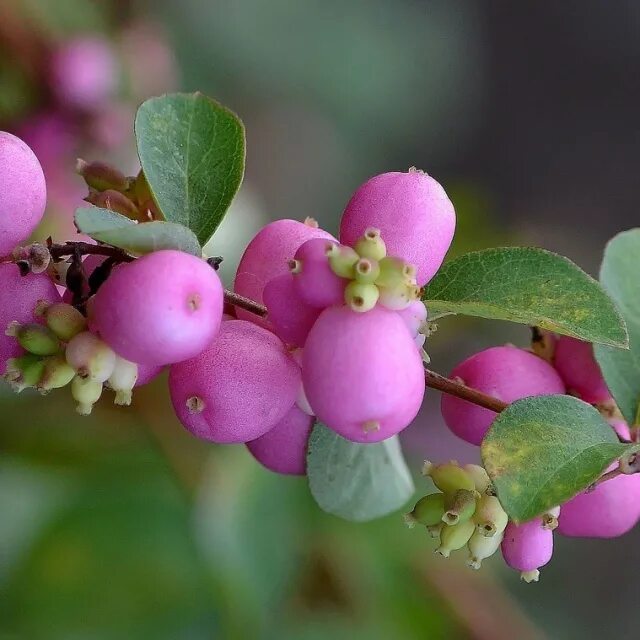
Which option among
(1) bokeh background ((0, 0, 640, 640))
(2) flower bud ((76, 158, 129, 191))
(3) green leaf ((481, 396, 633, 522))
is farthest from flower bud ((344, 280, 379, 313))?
(1) bokeh background ((0, 0, 640, 640))

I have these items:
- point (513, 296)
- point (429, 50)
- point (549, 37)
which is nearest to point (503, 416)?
point (513, 296)

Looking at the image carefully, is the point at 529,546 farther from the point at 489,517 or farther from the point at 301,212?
the point at 301,212

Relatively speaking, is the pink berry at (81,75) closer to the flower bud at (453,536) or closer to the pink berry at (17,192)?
the pink berry at (17,192)

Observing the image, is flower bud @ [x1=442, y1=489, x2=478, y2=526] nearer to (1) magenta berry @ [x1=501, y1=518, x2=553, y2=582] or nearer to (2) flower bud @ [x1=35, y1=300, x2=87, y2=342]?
(1) magenta berry @ [x1=501, y1=518, x2=553, y2=582]

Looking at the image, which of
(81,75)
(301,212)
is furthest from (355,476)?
(301,212)

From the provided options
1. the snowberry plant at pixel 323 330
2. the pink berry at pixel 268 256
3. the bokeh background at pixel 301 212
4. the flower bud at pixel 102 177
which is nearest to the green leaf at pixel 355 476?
the snowberry plant at pixel 323 330
